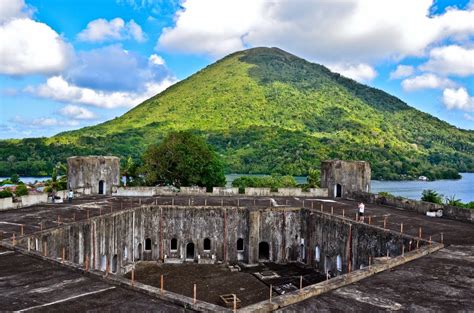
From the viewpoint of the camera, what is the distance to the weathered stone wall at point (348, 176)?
3597cm

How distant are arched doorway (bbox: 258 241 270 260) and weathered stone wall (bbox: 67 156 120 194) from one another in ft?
44.0

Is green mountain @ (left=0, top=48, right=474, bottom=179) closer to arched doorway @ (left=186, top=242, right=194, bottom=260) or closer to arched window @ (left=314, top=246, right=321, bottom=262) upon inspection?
arched doorway @ (left=186, top=242, right=194, bottom=260)

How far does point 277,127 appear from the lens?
135 metres

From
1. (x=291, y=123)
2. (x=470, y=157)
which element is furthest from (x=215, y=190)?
(x=470, y=157)

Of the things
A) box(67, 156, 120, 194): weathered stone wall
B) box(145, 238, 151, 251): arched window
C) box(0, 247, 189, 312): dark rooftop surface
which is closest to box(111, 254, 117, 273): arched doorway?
box(145, 238, 151, 251): arched window

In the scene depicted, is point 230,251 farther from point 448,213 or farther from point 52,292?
point 52,292

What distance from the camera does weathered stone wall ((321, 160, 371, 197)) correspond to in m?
36.0

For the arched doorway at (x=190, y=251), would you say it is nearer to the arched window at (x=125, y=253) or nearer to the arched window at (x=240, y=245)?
the arched window at (x=240, y=245)

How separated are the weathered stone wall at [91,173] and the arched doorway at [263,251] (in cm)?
1341

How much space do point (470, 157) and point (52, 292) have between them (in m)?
177

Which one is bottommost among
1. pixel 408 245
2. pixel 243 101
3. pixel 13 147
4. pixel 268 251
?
pixel 268 251

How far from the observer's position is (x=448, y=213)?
2591cm

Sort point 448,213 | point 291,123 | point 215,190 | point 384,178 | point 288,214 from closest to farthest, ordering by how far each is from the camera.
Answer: point 448,213 < point 288,214 < point 215,190 < point 384,178 < point 291,123

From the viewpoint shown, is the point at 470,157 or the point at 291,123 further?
the point at 470,157
